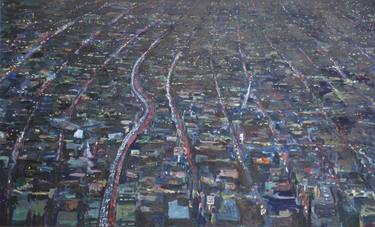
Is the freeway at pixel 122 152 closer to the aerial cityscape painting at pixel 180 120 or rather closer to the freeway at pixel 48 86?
the aerial cityscape painting at pixel 180 120

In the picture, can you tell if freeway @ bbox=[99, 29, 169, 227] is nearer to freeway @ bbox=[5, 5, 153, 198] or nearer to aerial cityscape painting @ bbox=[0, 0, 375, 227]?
aerial cityscape painting @ bbox=[0, 0, 375, 227]

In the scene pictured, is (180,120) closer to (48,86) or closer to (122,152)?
(122,152)

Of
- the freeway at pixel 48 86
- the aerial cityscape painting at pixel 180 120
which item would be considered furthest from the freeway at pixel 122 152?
the freeway at pixel 48 86

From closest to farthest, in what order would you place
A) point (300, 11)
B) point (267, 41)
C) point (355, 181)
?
point (355, 181), point (267, 41), point (300, 11)

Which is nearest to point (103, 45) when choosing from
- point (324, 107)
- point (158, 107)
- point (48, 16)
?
point (48, 16)

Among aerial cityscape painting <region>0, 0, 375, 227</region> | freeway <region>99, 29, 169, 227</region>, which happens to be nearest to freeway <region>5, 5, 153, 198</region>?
aerial cityscape painting <region>0, 0, 375, 227</region>

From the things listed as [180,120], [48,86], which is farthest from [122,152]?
[48,86]

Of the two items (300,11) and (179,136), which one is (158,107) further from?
(300,11)
